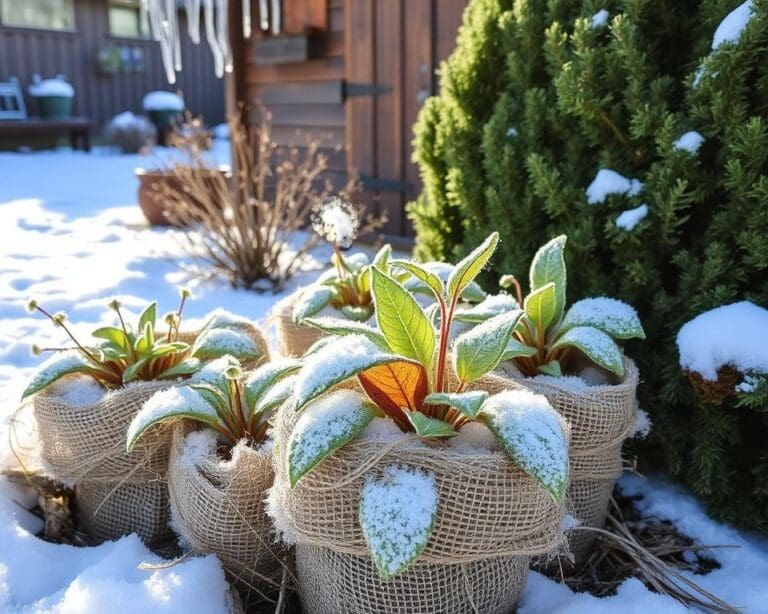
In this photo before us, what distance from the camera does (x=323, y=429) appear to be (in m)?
1.08

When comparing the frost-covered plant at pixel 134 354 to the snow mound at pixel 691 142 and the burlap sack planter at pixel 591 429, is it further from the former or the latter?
the snow mound at pixel 691 142

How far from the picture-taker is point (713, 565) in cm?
157

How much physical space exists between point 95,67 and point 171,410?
14.3 metres

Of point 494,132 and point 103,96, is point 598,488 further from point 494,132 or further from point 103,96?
point 103,96

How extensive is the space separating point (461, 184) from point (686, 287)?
756 millimetres

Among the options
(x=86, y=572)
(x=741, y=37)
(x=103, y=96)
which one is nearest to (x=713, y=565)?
(x=741, y=37)

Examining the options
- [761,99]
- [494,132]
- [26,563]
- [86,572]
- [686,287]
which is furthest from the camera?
[494,132]

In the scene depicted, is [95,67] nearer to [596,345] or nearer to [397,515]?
[596,345]

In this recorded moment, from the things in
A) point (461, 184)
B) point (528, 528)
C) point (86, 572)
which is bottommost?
point (86, 572)

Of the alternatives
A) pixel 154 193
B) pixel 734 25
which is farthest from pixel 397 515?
pixel 154 193

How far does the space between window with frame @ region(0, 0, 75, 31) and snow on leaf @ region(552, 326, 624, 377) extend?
13.8 m

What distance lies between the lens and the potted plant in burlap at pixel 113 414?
1.51 meters

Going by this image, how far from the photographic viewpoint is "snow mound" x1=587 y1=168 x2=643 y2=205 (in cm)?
176

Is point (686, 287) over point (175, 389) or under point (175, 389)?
over
